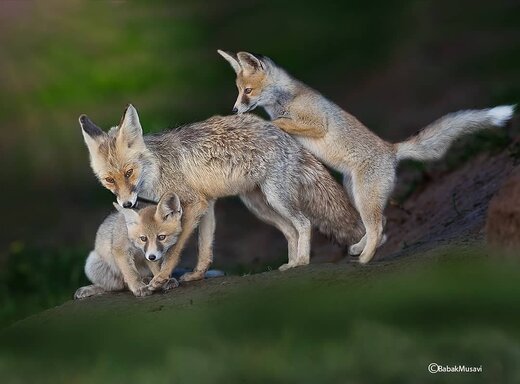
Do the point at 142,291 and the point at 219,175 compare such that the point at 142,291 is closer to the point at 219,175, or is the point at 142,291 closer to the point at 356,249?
the point at 219,175

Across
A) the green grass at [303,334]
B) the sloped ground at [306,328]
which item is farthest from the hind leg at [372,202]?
the green grass at [303,334]

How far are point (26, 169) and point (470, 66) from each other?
8.00 metres

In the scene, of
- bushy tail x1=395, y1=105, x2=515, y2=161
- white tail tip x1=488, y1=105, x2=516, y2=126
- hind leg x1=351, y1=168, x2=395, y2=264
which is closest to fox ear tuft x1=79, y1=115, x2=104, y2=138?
hind leg x1=351, y1=168, x2=395, y2=264

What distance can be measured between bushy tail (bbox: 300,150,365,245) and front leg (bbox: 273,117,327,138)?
0.18 meters

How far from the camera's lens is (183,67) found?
24016 mm

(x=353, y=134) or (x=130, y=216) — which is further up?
(x=353, y=134)

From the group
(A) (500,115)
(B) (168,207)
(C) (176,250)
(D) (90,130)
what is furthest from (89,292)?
(A) (500,115)

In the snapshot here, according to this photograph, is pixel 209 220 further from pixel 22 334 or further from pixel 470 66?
pixel 470 66

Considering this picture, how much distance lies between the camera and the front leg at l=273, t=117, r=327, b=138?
10.2 metres

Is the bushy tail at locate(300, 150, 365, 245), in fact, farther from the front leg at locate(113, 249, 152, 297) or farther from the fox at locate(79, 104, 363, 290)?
the front leg at locate(113, 249, 152, 297)

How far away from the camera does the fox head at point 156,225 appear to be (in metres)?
9.46

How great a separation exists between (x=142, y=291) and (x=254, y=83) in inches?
83.8

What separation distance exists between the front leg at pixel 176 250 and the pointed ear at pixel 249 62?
157cm

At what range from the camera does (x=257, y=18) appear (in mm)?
25625
